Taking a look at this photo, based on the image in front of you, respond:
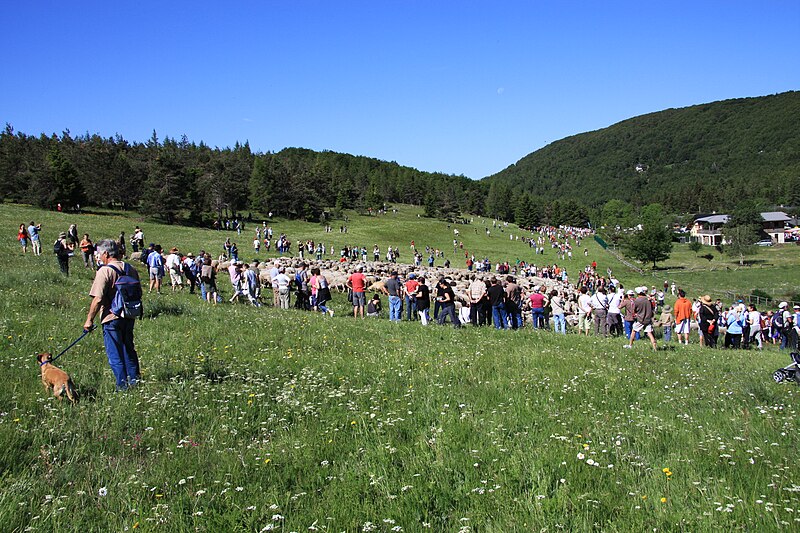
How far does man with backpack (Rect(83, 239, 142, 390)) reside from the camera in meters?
7.02

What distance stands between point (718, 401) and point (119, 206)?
7562cm

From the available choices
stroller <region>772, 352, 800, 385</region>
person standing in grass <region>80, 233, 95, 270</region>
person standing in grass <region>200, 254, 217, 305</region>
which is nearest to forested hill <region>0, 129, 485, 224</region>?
person standing in grass <region>80, 233, 95, 270</region>

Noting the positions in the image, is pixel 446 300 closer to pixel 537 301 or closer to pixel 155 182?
pixel 537 301

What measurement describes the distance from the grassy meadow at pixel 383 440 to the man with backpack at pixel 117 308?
1.09 ft

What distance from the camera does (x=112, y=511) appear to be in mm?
4180

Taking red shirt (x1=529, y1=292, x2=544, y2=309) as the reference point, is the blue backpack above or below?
above

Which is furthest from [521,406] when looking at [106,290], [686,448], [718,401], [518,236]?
[518,236]

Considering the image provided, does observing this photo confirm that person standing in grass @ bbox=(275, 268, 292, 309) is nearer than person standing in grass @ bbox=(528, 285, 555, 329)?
No

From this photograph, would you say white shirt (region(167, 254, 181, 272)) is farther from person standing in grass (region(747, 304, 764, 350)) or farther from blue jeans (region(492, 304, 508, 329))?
person standing in grass (region(747, 304, 764, 350))

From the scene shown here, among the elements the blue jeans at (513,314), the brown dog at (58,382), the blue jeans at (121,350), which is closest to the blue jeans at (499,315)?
the blue jeans at (513,314)

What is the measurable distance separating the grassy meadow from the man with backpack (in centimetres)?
33

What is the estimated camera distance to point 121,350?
7.23 meters

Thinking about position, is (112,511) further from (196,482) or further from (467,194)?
(467,194)

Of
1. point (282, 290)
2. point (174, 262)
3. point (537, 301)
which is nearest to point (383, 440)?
point (537, 301)
